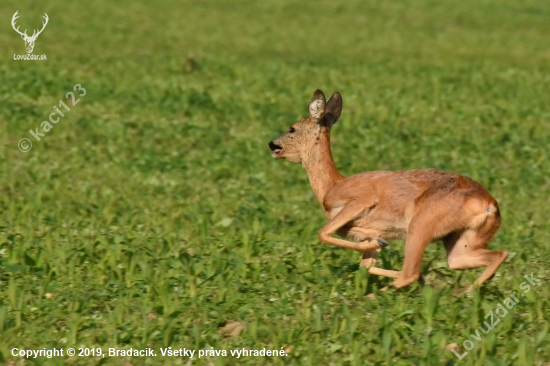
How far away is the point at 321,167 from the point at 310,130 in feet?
1.41

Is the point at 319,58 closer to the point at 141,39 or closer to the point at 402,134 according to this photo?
the point at 141,39

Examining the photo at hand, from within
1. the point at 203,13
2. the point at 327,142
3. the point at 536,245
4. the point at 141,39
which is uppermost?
the point at 203,13

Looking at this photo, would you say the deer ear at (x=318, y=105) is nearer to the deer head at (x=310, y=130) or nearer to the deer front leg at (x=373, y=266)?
the deer head at (x=310, y=130)

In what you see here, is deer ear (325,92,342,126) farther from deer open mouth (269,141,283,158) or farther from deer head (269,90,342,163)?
deer open mouth (269,141,283,158)

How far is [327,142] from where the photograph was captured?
8.98 m

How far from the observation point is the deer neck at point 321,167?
28.7 ft

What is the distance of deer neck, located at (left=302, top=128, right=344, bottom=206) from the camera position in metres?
8.73

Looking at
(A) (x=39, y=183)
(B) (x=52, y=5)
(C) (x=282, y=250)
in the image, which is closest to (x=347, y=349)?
(C) (x=282, y=250)

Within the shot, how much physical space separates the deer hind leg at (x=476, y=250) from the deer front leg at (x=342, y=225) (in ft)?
1.97

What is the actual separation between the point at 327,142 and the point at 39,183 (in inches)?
190

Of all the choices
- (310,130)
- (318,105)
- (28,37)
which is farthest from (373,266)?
(28,37)

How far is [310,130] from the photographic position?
9.05 m

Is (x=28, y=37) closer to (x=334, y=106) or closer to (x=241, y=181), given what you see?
(x=241, y=181)

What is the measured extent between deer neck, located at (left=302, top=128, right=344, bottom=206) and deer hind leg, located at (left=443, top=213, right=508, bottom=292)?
1.29 m
